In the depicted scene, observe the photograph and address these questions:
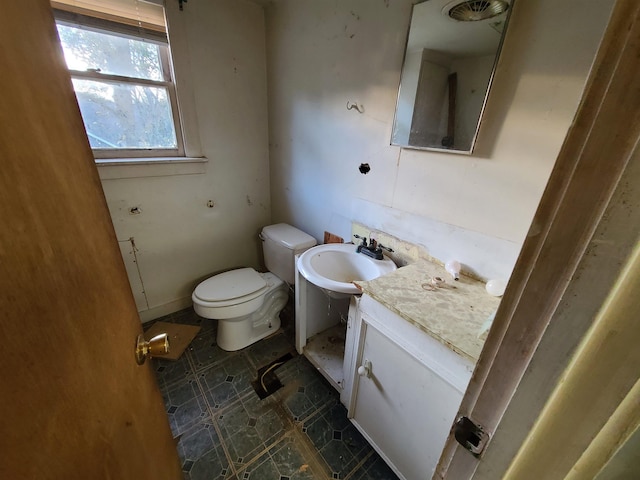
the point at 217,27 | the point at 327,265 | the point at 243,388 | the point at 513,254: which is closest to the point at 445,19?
the point at 513,254

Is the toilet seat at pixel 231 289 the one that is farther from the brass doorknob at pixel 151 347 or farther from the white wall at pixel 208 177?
the brass doorknob at pixel 151 347

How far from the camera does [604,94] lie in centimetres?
25

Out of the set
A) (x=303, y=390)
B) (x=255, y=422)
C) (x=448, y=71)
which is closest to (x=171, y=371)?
(x=255, y=422)

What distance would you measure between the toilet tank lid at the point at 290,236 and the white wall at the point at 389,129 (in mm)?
99

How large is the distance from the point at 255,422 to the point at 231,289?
2.39 feet

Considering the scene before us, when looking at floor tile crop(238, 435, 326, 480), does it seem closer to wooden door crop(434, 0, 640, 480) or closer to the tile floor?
the tile floor

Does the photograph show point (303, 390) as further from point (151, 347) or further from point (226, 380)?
point (151, 347)

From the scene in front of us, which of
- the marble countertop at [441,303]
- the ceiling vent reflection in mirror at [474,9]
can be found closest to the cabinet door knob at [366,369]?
the marble countertop at [441,303]

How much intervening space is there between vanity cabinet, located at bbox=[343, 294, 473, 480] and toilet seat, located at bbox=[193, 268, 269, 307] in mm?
738

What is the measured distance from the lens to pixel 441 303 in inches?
36.3

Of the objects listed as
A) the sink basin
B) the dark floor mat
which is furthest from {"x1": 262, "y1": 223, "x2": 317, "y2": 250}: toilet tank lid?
the dark floor mat

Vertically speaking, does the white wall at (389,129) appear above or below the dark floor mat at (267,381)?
above

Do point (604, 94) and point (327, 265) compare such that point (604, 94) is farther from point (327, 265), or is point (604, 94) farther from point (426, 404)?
point (327, 265)

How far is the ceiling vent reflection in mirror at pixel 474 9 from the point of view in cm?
84
